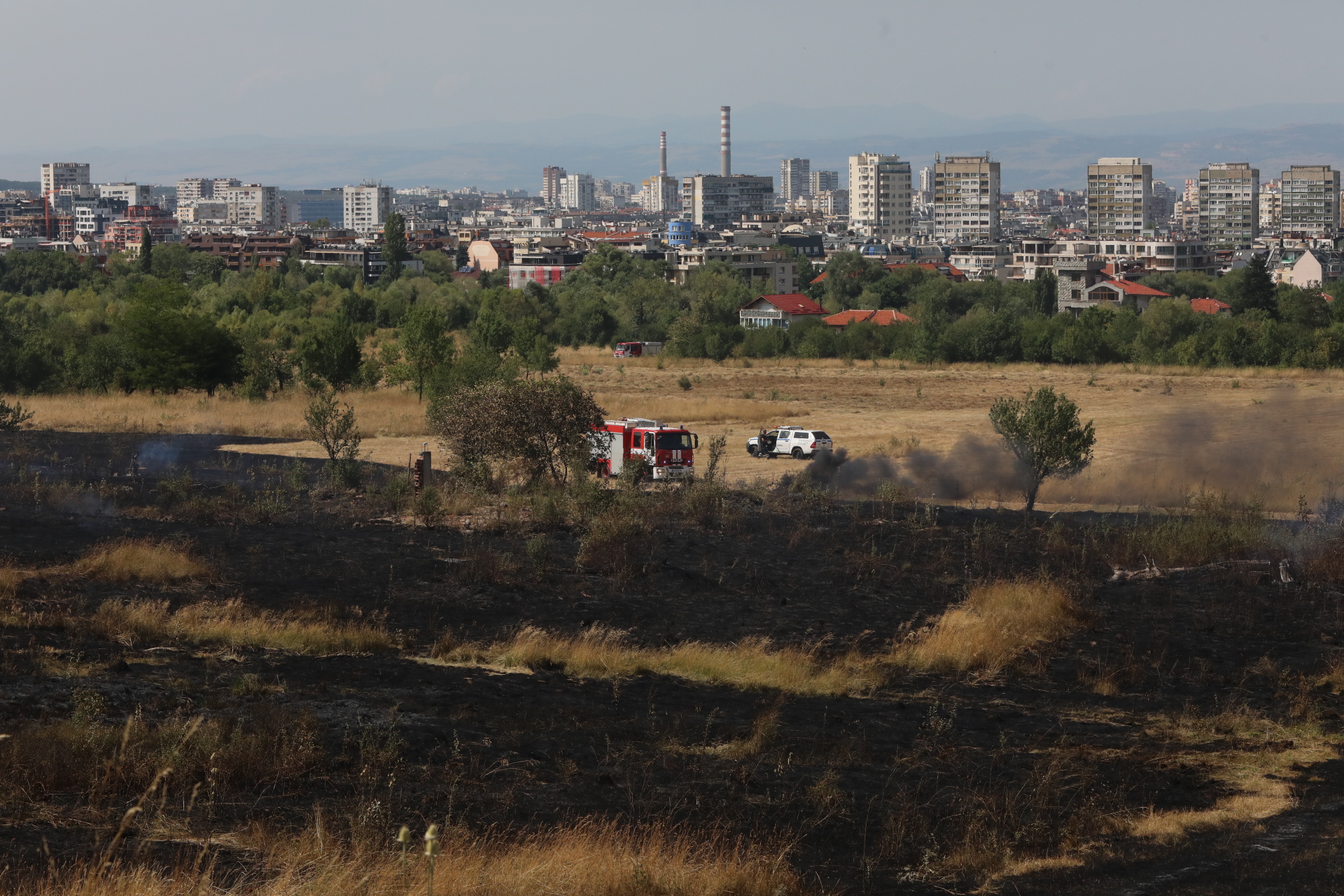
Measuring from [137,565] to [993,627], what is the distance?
11.5 meters

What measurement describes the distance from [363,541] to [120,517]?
4861mm

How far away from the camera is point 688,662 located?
51.9 feet

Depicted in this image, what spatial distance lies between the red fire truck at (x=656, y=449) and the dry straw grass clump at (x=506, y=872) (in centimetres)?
2505

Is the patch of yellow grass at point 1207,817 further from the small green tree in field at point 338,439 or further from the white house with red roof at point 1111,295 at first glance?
the white house with red roof at point 1111,295

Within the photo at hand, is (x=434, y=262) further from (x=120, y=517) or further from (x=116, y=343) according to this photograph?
(x=120, y=517)

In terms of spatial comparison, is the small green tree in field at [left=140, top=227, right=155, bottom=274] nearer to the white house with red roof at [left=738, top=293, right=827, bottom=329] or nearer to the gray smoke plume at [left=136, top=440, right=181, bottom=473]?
the white house with red roof at [left=738, top=293, right=827, bottom=329]

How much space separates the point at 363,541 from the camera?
72.1ft

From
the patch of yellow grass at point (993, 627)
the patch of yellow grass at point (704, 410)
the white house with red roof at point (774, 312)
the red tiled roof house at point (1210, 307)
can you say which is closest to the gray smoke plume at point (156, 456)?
the patch of yellow grass at point (704, 410)

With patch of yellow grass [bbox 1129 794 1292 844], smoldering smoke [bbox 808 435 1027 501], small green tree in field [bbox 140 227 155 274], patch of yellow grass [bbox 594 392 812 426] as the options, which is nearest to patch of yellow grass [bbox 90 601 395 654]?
patch of yellow grass [bbox 1129 794 1292 844]

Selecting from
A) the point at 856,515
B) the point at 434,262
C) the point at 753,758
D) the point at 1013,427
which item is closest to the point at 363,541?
the point at 856,515

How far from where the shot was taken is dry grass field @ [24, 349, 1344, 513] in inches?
1351

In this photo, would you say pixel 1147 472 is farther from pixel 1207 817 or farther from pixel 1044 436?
pixel 1207 817

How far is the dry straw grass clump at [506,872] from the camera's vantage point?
7.73 meters

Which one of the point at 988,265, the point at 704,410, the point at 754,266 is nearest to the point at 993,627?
the point at 704,410
